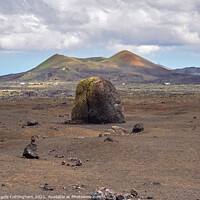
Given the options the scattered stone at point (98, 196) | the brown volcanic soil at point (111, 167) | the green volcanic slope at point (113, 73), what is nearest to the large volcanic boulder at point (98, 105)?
the brown volcanic soil at point (111, 167)

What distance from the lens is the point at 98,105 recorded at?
2358 cm

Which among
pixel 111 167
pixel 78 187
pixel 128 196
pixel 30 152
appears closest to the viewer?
pixel 128 196

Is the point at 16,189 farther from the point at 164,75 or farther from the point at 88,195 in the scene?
the point at 164,75

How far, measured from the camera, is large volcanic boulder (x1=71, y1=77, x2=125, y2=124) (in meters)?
23.5

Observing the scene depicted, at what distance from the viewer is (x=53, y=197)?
6461 millimetres

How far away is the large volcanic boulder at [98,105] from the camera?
23516 mm

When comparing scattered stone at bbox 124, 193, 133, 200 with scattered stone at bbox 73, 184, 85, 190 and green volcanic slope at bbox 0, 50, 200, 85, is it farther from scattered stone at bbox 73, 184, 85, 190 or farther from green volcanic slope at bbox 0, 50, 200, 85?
green volcanic slope at bbox 0, 50, 200, 85

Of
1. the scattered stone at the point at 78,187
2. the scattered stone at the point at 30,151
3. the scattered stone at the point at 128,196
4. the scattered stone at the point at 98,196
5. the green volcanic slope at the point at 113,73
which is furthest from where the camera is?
the green volcanic slope at the point at 113,73

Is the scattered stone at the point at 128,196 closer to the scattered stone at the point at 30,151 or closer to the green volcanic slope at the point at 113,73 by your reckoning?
the scattered stone at the point at 30,151

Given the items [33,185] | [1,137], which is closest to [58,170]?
[33,185]

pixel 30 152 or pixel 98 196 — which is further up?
pixel 98 196

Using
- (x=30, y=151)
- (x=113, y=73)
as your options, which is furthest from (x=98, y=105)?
(x=113, y=73)

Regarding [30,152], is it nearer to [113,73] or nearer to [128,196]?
[128,196]

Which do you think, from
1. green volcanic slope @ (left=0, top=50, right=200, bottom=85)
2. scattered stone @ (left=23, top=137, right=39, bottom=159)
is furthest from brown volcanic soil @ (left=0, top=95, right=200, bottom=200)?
green volcanic slope @ (left=0, top=50, right=200, bottom=85)
